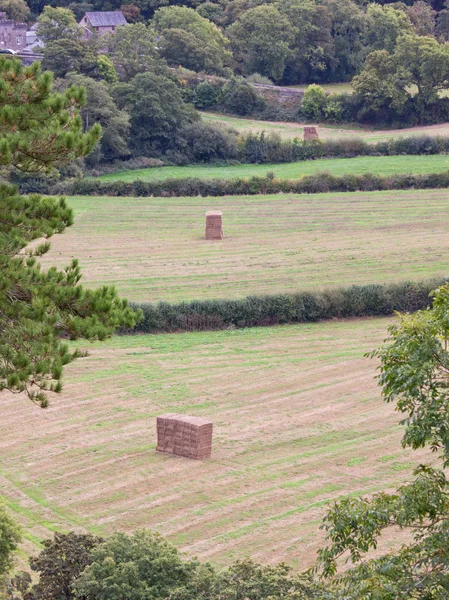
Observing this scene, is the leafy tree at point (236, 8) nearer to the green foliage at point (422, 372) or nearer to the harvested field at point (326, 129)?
the harvested field at point (326, 129)

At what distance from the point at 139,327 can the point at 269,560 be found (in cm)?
1611

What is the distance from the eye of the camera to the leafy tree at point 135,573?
47.5ft

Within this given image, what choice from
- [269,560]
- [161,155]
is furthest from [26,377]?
[161,155]

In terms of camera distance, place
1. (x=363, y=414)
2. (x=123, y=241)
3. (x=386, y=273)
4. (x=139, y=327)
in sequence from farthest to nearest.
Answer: (x=123, y=241)
(x=386, y=273)
(x=139, y=327)
(x=363, y=414)

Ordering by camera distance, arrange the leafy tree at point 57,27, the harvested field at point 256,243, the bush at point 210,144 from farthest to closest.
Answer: the leafy tree at point 57,27 < the bush at point 210,144 < the harvested field at point 256,243

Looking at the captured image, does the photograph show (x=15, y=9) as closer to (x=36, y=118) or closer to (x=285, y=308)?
(x=285, y=308)

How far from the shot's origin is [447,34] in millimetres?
90500

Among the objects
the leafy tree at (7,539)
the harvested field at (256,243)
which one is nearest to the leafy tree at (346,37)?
the harvested field at (256,243)

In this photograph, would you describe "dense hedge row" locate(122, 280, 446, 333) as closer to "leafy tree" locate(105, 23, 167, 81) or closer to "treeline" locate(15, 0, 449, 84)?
"leafy tree" locate(105, 23, 167, 81)

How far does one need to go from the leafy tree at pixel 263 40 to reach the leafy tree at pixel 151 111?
16555mm

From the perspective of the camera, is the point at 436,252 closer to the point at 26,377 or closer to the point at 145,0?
the point at 26,377

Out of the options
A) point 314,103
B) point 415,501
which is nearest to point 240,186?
point 314,103

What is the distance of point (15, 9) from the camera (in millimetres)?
92625

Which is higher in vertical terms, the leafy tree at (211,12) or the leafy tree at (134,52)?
the leafy tree at (211,12)
